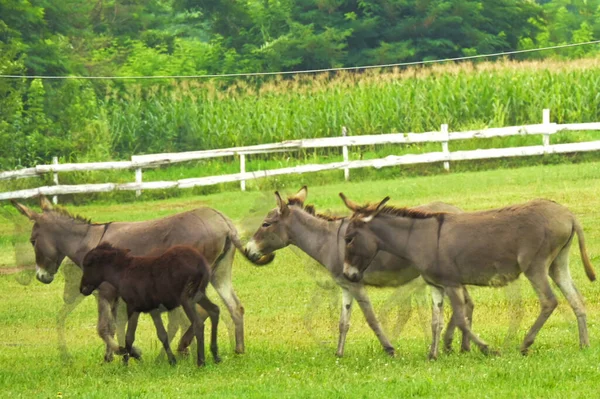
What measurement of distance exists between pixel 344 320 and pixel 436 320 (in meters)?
1.07

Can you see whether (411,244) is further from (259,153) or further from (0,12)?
(0,12)

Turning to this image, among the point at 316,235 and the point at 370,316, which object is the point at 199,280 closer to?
the point at 316,235

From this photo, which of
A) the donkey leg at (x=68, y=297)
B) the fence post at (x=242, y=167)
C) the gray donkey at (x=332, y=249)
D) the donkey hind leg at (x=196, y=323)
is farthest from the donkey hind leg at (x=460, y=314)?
the fence post at (x=242, y=167)

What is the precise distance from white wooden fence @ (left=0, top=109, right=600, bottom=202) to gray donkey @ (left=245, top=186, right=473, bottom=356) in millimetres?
15882

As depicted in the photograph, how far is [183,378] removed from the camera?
35.3ft

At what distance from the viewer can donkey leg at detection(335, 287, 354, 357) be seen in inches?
464

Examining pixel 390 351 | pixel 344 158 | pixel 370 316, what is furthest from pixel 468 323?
pixel 344 158

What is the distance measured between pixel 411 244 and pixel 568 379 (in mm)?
2488

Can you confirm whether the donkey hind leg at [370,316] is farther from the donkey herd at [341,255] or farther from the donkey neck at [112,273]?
the donkey neck at [112,273]

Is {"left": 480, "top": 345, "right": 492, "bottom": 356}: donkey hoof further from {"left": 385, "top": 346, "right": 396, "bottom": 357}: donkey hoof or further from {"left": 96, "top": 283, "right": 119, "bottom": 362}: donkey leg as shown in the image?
{"left": 96, "top": 283, "right": 119, "bottom": 362}: donkey leg

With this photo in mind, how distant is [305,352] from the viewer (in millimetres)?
12133

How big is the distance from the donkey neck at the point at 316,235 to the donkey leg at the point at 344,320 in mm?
379

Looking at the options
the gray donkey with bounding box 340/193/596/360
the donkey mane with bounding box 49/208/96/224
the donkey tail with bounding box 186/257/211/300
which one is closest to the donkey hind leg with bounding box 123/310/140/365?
the donkey tail with bounding box 186/257/211/300

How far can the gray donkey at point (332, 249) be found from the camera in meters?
11.8
